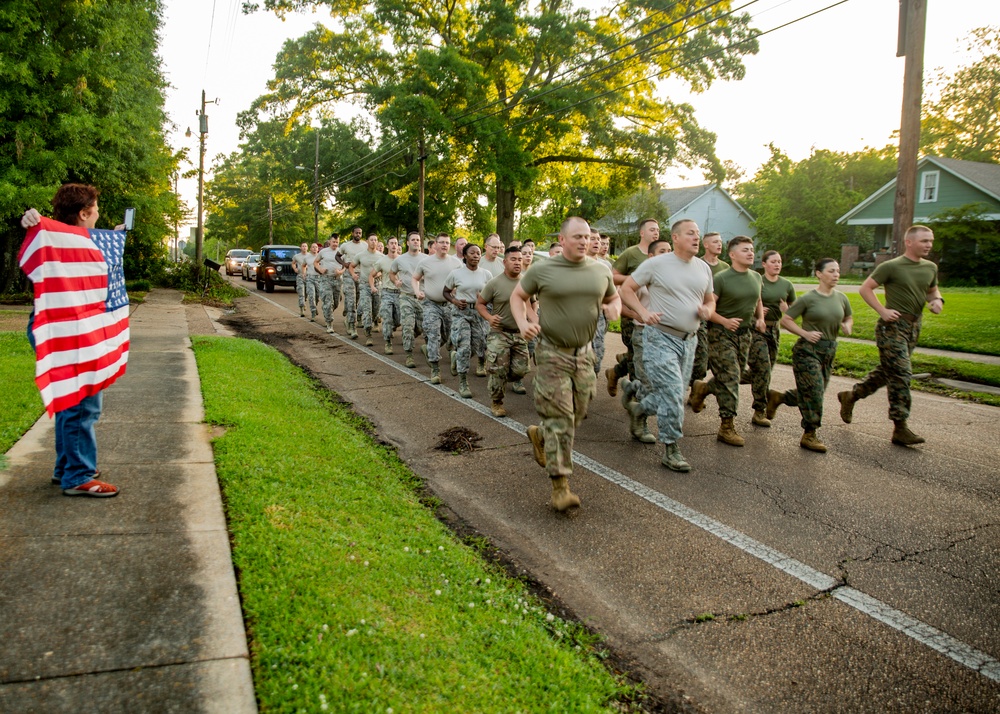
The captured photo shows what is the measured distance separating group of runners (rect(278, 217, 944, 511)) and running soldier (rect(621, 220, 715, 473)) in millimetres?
10

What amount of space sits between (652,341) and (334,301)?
11.0 m

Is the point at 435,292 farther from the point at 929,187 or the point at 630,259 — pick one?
the point at 929,187

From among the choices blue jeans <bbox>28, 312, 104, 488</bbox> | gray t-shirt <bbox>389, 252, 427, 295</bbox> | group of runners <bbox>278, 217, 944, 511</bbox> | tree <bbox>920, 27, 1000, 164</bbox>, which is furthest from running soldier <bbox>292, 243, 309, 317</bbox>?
tree <bbox>920, 27, 1000, 164</bbox>

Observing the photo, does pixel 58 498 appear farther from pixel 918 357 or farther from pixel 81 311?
pixel 918 357

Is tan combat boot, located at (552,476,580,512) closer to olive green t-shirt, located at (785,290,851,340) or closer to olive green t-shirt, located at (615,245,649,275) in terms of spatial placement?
olive green t-shirt, located at (785,290,851,340)

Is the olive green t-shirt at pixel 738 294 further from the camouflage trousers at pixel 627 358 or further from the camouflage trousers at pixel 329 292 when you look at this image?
the camouflage trousers at pixel 329 292

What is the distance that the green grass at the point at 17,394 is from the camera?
5.88 meters

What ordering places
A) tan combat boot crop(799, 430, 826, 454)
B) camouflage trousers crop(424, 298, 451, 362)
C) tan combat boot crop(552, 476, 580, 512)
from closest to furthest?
tan combat boot crop(552, 476, 580, 512) → tan combat boot crop(799, 430, 826, 454) → camouflage trousers crop(424, 298, 451, 362)

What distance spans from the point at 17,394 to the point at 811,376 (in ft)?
25.2

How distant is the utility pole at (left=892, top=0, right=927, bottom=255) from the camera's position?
1122 cm

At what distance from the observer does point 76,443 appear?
4.51m

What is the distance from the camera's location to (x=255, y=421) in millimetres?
6664

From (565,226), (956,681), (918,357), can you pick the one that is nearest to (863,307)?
(918,357)

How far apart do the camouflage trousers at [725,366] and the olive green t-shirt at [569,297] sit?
2256 millimetres
